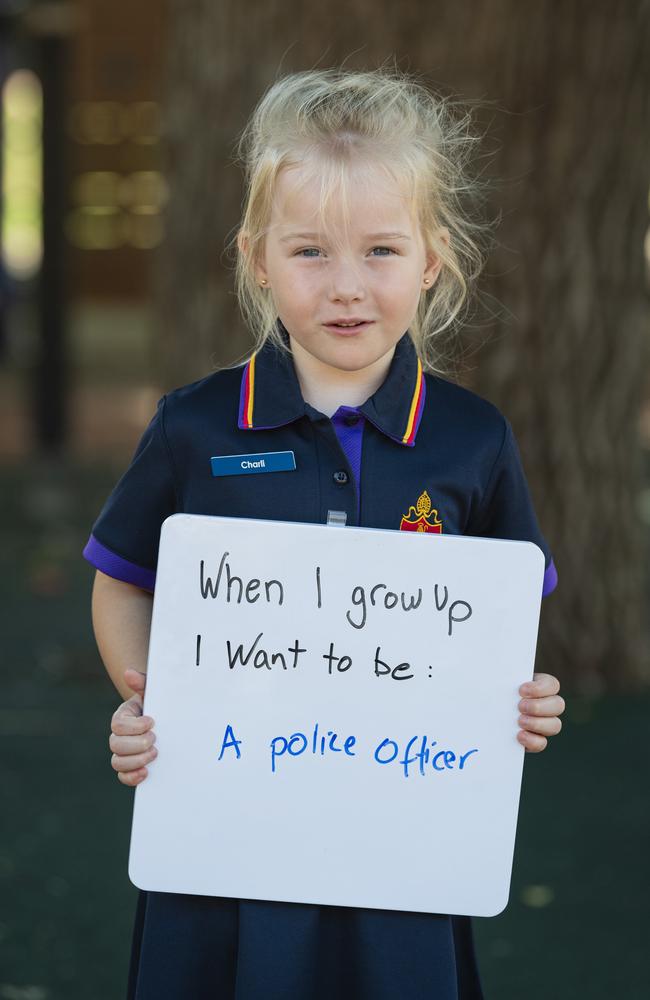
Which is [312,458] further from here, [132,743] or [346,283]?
[132,743]

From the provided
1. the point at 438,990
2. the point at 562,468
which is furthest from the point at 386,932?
the point at 562,468

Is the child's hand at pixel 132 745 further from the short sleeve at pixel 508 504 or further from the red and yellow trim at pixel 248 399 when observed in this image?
the short sleeve at pixel 508 504

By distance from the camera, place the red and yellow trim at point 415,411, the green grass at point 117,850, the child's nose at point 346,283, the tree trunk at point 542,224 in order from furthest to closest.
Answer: the tree trunk at point 542,224 < the green grass at point 117,850 < the red and yellow trim at point 415,411 < the child's nose at point 346,283

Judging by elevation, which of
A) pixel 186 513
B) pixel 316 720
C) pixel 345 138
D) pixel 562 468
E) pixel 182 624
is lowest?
pixel 562 468

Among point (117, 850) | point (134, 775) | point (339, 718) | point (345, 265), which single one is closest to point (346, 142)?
point (345, 265)

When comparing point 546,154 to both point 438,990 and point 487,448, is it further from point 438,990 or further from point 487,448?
point 438,990

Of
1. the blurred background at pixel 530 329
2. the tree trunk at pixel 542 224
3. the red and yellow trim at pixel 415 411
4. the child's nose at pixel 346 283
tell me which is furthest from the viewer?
the tree trunk at pixel 542 224

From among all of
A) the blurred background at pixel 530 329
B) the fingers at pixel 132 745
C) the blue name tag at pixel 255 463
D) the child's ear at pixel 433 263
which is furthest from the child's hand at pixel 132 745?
the blurred background at pixel 530 329

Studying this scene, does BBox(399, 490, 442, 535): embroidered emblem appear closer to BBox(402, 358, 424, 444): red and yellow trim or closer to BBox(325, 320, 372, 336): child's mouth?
BBox(402, 358, 424, 444): red and yellow trim

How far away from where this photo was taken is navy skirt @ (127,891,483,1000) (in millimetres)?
1778

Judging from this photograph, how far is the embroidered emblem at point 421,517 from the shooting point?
1824 millimetres

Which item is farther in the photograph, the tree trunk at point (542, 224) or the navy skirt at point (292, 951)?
the tree trunk at point (542, 224)

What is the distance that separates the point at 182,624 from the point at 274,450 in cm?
25

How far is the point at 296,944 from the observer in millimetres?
1797
